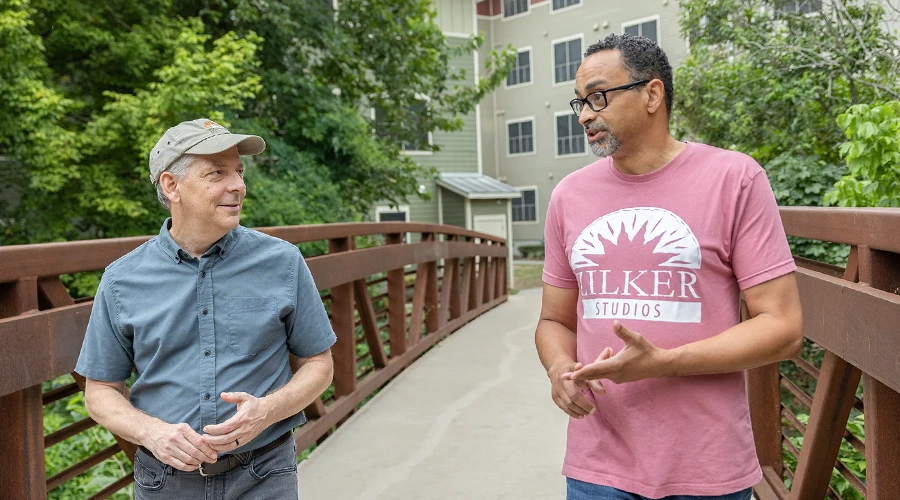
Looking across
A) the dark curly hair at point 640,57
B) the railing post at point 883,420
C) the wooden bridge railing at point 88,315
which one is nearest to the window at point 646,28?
the wooden bridge railing at point 88,315

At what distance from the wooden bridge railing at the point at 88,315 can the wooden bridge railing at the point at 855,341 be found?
2098 millimetres

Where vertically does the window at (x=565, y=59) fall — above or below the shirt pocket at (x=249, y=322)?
above

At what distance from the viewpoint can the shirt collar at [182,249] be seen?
85.4 inches

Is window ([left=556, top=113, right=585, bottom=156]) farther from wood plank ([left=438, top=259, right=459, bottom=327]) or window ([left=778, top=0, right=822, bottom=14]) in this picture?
wood plank ([left=438, top=259, right=459, bottom=327])

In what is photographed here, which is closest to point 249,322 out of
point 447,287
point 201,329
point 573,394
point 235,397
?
point 201,329

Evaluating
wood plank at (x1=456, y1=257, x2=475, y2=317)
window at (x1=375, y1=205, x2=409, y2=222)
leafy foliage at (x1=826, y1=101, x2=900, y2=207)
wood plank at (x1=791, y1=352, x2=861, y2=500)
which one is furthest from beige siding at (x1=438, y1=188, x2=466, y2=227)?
wood plank at (x1=791, y1=352, x2=861, y2=500)

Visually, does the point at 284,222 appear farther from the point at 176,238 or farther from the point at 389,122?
the point at 176,238

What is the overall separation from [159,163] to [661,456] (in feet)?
4.58

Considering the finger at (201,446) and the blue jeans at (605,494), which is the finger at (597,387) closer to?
the blue jeans at (605,494)

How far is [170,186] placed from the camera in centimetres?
221

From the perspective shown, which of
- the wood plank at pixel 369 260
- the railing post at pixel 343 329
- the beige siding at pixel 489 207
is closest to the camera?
the wood plank at pixel 369 260

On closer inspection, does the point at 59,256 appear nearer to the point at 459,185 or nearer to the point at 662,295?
the point at 662,295

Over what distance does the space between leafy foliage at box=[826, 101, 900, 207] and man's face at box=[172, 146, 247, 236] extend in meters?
3.56

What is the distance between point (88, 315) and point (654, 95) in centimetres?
176
